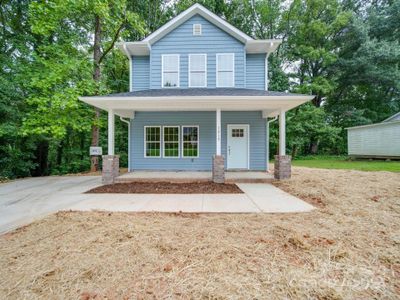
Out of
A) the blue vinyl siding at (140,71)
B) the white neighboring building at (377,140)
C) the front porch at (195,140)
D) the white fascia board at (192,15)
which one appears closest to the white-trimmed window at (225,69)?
the white fascia board at (192,15)

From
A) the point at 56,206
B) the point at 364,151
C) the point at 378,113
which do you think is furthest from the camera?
the point at 378,113

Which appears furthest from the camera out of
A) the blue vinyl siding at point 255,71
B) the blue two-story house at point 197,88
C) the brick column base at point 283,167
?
the blue vinyl siding at point 255,71

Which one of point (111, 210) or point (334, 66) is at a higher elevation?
point (334, 66)

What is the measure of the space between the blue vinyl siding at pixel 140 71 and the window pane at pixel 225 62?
3.56 metres

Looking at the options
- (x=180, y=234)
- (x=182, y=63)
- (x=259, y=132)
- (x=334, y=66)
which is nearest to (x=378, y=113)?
(x=334, y=66)

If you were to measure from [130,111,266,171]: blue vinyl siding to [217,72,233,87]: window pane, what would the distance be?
1352 mm

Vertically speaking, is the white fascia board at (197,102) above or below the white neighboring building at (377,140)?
above

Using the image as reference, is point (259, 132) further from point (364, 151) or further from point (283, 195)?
point (364, 151)

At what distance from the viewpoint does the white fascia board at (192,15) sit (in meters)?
10.2

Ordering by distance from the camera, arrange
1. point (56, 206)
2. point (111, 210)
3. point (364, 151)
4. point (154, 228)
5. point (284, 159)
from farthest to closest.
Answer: point (364, 151) < point (284, 159) < point (56, 206) < point (111, 210) < point (154, 228)

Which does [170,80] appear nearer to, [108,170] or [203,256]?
[108,170]

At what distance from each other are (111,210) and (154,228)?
5.47 feet

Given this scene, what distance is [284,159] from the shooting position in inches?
332

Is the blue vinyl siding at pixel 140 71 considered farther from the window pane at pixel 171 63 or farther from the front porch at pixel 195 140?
the front porch at pixel 195 140
